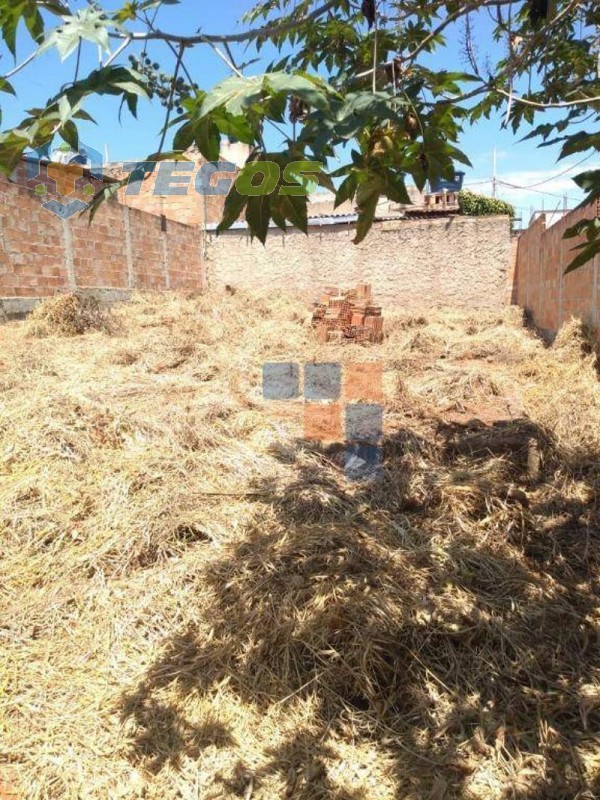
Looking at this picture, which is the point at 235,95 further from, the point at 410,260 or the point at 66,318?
the point at 410,260

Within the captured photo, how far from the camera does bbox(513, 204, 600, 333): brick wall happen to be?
235 inches

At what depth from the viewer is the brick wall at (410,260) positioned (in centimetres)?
1159

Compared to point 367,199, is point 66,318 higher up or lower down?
lower down

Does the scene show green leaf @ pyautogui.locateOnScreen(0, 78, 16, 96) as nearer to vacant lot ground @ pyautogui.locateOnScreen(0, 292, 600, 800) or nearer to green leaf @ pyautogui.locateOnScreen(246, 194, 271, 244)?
green leaf @ pyautogui.locateOnScreen(246, 194, 271, 244)

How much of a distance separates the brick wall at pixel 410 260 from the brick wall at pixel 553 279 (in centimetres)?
63

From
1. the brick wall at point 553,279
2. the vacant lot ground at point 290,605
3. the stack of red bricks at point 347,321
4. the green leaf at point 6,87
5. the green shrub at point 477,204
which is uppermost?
the green shrub at point 477,204

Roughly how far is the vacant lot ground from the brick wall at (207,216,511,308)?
7909mm

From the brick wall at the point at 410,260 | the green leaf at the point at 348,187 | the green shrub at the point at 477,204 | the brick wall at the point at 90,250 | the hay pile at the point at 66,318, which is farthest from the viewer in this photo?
the green shrub at the point at 477,204

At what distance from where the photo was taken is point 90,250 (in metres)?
9.62

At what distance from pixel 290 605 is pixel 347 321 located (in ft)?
20.5

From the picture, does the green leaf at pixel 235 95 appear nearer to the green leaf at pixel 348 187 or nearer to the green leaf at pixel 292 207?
the green leaf at pixel 292 207

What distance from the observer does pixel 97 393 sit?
436 centimetres

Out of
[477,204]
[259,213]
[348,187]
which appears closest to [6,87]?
Result: [259,213]

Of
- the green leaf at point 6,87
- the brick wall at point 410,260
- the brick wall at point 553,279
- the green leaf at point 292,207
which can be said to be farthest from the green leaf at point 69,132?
the brick wall at point 410,260
